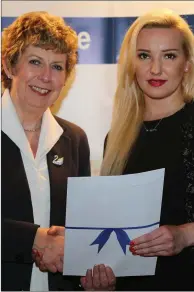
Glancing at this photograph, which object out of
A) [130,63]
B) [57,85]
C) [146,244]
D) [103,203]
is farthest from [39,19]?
[146,244]

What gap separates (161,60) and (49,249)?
88 centimetres

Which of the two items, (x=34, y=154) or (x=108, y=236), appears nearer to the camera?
(x=108, y=236)

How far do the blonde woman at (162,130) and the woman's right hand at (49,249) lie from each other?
28 cm

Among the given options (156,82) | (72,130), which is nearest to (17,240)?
(72,130)

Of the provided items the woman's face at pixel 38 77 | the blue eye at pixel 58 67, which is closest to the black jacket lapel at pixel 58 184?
the woman's face at pixel 38 77

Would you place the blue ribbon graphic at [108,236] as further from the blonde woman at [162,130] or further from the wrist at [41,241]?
the wrist at [41,241]

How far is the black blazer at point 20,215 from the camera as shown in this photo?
1889 mm

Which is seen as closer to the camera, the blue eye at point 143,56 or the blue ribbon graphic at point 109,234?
the blue ribbon graphic at point 109,234

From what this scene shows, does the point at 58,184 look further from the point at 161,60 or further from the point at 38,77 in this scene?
the point at 161,60

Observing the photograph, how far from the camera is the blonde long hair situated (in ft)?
6.09

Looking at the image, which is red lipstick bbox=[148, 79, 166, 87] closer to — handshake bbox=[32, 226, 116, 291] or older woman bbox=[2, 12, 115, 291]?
older woman bbox=[2, 12, 115, 291]

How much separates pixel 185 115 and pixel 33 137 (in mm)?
679

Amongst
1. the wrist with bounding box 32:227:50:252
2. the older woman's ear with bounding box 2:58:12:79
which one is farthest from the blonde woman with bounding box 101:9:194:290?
the older woman's ear with bounding box 2:58:12:79

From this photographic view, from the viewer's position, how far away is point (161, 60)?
1834 millimetres
